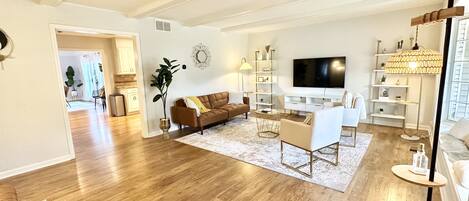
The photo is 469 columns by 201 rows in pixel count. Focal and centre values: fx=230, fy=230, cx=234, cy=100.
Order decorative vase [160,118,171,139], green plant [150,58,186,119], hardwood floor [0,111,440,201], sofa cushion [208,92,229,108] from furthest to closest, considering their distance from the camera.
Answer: sofa cushion [208,92,229,108] → decorative vase [160,118,171,139] → green plant [150,58,186,119] → hardwood floor [0,111,440,201]

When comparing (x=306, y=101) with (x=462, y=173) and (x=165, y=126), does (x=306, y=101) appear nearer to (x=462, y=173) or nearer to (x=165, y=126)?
(x=165, y=126)

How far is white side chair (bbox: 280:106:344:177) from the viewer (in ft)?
9.50

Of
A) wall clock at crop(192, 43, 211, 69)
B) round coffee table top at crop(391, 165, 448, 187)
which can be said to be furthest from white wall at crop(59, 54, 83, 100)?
round coffee table top at crop(391, 165, 448, 187)

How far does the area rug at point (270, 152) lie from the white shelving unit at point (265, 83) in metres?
2.01

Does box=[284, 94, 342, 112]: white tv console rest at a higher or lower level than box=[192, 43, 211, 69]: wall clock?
lower

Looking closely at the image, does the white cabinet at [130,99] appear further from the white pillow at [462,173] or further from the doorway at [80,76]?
the white pillow at [462,173]

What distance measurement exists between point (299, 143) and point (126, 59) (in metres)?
6.41

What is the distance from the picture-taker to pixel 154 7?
12.4 feet

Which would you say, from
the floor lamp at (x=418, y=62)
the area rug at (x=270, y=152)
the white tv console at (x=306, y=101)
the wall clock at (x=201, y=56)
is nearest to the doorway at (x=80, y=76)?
the wall clock at (x=201, y=56)

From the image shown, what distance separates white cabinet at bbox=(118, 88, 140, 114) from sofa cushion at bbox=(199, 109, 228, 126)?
3.51 m

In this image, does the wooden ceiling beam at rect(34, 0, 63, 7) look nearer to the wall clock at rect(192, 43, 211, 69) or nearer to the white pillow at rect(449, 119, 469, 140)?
the wall clock at rect(192, 43, 211, 69)

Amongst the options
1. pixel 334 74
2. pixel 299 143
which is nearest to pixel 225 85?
pixel 334 74

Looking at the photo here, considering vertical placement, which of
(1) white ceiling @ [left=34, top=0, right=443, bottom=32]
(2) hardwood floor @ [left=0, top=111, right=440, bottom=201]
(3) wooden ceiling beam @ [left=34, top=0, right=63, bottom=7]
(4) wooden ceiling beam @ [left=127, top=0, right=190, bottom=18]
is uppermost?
(1) white ceiling @ [left=34, top=0, right=443, bottom=32]

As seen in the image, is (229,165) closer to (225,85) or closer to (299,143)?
(299,143)
